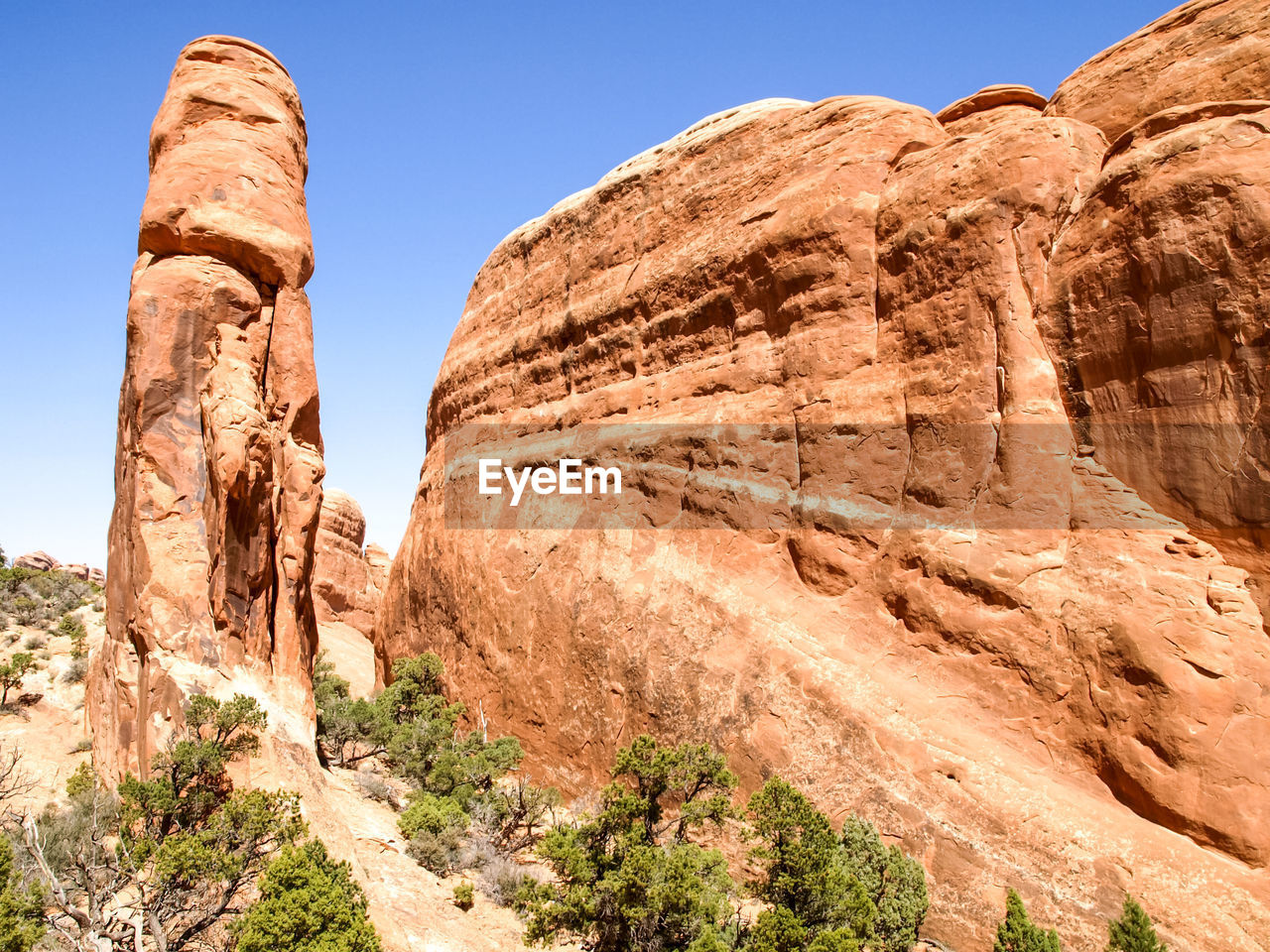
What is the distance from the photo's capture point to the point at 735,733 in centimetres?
1409

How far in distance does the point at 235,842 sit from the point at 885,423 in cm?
1208

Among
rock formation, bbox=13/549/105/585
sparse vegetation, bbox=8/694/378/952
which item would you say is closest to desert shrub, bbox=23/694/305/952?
sparse vegetation, bbox=8/694/378/952

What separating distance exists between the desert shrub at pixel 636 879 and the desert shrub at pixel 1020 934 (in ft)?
11.5

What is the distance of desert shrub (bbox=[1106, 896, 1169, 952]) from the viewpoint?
9.46 meters

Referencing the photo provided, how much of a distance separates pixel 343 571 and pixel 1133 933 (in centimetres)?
4413

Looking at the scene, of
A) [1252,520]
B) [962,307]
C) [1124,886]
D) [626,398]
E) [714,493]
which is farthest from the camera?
[626,398]

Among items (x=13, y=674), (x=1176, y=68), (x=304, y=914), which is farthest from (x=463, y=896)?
(x=1176, y=68)

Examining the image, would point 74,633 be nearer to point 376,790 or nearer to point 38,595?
point 38,595

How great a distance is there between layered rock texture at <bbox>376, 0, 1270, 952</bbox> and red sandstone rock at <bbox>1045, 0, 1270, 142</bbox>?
0.18 feet

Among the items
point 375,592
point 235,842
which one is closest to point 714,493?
point 235,842

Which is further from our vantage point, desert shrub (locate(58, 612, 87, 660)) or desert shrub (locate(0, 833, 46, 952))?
desert shrub (locate(58, 612, 87, 660))

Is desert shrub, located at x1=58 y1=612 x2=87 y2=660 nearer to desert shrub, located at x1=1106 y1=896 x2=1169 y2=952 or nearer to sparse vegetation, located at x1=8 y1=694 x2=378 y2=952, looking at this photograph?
sparse vegetation, located at x1=8 y1=694 x2=378 y2=952

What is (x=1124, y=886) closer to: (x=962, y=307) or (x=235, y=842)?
(x=962, y=307)

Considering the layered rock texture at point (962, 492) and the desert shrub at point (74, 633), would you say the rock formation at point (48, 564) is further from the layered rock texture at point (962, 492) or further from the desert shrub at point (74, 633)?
the layered rock texture at point (962, 492)
